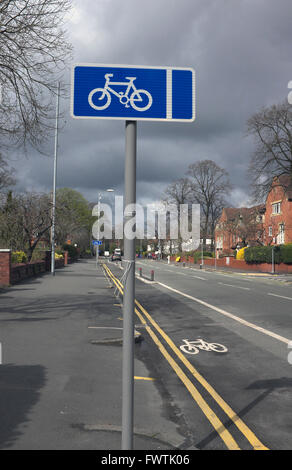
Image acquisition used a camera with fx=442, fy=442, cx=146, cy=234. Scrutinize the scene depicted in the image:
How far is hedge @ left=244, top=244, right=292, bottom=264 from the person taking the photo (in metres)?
47.6

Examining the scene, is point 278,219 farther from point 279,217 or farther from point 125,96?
point 125,96

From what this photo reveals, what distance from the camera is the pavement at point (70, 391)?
462 centimetres

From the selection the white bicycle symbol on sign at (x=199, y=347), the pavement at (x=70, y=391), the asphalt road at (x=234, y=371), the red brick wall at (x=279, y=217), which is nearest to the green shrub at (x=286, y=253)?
the red brick wall at (x=279, y=217)

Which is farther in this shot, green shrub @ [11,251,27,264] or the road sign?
green shrub @ [11,251,27,264]

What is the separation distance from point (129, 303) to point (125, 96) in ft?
5.60

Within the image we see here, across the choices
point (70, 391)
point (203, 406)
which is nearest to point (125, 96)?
point (203, 406)

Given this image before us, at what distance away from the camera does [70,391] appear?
20.4 ft

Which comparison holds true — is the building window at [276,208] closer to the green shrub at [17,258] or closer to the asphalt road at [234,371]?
the green shrub at [17,258]

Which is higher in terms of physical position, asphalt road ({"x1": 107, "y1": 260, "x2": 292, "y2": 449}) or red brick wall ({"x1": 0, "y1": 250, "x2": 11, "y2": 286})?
red brick wall ({"x1": 0, "y1": 250, "x2": 11, "y2": 286})

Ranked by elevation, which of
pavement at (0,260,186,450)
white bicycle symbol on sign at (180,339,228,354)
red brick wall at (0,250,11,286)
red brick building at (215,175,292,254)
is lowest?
white bicycle symbol on sign at (180,339,228,354)

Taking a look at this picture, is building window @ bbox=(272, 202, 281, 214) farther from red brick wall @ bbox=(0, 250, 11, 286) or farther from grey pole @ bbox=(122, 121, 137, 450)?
grey pole @ bbox=(122, 121, 137, 450)

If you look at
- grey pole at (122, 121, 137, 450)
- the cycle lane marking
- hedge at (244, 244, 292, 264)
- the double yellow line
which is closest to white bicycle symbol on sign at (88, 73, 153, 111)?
grey pole at (122, 121, 137, 450)
